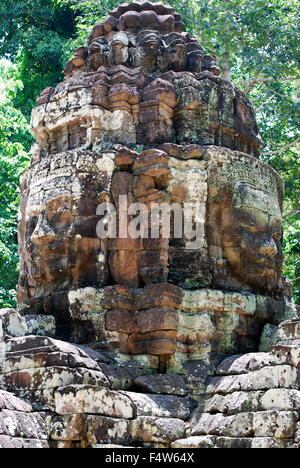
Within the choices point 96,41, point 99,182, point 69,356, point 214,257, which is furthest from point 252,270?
point 96,41

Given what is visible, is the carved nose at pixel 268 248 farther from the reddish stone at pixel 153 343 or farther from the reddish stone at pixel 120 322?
the reddish stone at pixel 120 322

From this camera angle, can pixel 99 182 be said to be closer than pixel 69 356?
No

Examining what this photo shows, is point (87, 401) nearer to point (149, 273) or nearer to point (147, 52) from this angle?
point (149, 273)

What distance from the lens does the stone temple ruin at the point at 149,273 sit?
328 inches

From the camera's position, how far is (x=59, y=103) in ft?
36.3

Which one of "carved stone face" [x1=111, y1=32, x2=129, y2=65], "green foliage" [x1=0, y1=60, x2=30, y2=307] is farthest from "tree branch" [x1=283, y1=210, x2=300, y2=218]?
"carved stone face" [x1=111, y1=32, x2=129, y2=65]

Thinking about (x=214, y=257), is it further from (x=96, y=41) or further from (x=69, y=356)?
(x=96, y=41)

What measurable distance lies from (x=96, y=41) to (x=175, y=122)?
63.7 inches

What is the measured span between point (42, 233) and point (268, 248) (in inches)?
106

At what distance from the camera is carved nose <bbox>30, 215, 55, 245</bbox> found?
10.1 metres

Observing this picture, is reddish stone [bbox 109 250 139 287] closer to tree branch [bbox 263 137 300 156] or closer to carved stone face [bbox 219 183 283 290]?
carved stone face [bbox 219 183 283 290]

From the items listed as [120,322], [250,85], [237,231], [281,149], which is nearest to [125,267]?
[120,322]

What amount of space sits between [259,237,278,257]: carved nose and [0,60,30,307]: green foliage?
696 centimetres

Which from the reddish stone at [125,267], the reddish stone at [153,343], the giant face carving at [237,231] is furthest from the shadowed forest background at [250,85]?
the reddish stone at [153,343]
